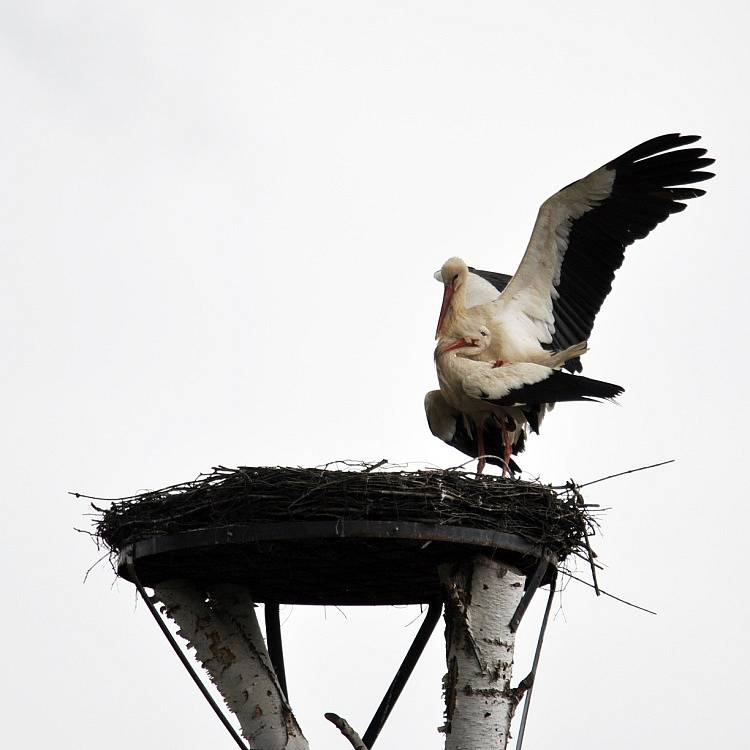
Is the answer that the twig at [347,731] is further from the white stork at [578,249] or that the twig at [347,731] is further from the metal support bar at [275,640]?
the white stork at [578,249]

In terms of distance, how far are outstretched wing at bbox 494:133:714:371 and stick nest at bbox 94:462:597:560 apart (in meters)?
2.21

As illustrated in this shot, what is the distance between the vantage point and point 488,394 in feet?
26.4

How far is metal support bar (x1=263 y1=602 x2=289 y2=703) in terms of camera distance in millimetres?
7867

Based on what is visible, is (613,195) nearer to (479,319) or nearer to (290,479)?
(479,319)

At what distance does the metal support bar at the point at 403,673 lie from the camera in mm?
7652

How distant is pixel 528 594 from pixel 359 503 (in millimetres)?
1193

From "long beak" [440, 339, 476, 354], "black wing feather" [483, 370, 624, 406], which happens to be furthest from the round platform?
"long beak" [440, 339, 476, 354]

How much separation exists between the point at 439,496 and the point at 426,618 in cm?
161

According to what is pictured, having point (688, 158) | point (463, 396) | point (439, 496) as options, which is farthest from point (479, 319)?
point (439, 496)

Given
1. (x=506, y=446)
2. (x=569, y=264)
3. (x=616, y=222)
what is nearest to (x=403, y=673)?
(x=506, y=446)

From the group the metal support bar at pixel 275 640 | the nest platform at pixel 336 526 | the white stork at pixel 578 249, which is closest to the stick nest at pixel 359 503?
the nest platform at pixel 336 526

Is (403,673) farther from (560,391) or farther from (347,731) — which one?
(560,391)

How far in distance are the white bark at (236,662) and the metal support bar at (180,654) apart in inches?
5.8

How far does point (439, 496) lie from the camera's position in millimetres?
6562
